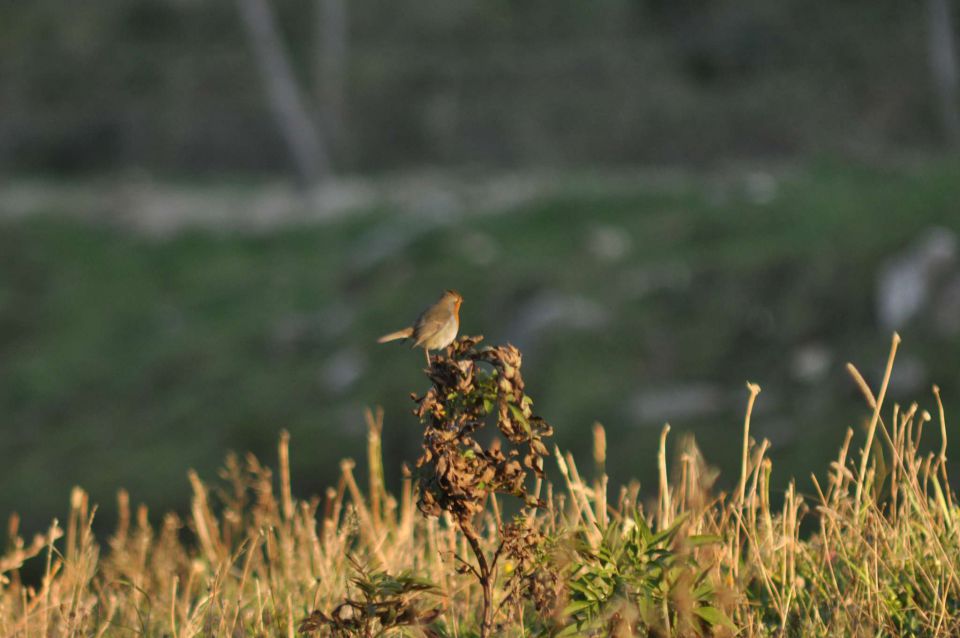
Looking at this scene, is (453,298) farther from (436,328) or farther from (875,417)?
(875,417)

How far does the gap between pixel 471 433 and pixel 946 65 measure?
23.5m

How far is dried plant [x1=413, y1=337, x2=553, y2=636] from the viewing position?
3.25 m

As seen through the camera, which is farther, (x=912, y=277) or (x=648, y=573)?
(x=912, y=277)

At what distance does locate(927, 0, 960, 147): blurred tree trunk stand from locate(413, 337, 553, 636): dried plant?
75.0 ft

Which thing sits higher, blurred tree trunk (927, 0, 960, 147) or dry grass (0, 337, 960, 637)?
blurred tree trunk (927, 0, 960, 147)

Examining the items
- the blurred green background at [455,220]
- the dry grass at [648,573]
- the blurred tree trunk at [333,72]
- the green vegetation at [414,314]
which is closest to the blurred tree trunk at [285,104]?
the blurred green background at [455,220]

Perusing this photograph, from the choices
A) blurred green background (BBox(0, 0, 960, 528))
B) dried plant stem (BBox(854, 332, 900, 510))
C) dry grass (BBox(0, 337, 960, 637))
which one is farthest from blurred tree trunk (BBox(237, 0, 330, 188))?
dried plant stem (BBox(854, 332, 900, 510))

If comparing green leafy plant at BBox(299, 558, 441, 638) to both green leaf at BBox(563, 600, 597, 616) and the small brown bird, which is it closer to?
green leaf at BBox(563, 600, 597, 616)

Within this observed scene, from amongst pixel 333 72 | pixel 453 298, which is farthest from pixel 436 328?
pixel 333 72

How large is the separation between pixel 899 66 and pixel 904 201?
11605mm

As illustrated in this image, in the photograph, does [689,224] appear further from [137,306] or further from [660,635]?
[660,635]

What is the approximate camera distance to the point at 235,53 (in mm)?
29547

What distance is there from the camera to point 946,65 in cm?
2430

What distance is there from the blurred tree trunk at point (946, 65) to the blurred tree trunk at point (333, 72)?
12266mm
